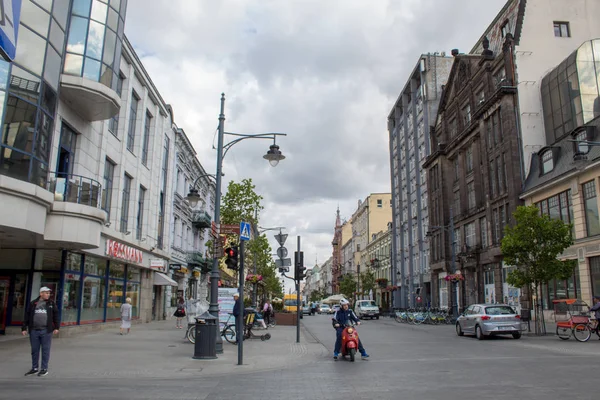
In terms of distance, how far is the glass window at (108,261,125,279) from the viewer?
25.3 m

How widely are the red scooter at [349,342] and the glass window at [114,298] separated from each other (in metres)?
15.6

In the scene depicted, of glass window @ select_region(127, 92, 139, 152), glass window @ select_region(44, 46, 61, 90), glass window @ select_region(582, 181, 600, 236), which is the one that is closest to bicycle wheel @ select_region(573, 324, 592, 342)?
glass window @ select_region(582, 181, 600, 236)

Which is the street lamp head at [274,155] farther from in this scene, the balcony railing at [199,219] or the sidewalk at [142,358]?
the balcony railing at [199,219]

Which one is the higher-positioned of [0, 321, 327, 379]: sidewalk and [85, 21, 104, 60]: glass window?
[85, 21, 104, 60]: glass window

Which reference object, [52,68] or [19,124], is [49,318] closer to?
[19,124]

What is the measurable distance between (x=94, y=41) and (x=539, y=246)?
20848mm

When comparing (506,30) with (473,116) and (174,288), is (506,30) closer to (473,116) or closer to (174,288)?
(473,116)

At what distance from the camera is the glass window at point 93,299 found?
22062 millimetres

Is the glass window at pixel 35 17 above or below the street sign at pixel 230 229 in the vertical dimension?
above

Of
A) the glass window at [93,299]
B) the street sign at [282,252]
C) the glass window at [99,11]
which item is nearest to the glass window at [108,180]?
the glass window at [93,299]

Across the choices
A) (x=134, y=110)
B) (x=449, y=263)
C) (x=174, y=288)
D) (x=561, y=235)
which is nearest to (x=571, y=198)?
(x=561, y=235)

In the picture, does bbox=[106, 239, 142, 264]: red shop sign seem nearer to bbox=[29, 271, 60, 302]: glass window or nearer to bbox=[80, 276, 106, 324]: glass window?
bbox=[80, 276, 106, 324]: glass window

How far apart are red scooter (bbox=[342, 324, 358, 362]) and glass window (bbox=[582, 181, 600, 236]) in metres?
21.0

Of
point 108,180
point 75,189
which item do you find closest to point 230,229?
point 75,189
